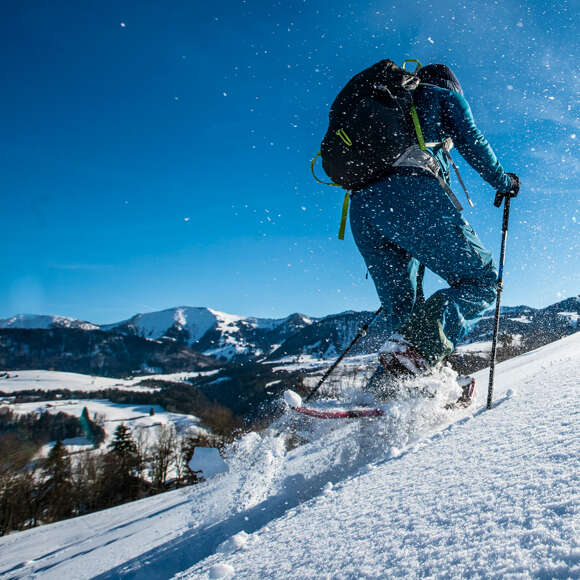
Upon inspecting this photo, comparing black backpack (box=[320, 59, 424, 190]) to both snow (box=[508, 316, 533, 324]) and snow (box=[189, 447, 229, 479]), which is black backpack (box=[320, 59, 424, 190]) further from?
snow (box=[508, 316, 533, 324])

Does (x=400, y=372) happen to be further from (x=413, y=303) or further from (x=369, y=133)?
(x=369, y=133)

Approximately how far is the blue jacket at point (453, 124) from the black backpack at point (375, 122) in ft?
0.36

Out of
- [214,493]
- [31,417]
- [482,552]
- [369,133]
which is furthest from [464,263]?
[31,417]

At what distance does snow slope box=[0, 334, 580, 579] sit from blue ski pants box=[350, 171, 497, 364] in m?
0.43

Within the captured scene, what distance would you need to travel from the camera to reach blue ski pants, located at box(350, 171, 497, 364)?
77.7 inches

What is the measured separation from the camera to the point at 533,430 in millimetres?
1032

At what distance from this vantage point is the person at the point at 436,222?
198 centimetres

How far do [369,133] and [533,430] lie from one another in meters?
1.68

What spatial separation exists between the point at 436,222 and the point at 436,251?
17 cm

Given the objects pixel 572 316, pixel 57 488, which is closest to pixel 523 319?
pixel 572 316

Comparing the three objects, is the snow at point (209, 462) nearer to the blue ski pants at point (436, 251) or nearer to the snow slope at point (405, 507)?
the snow slope at point (405, 507)

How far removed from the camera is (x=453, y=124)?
2.21m

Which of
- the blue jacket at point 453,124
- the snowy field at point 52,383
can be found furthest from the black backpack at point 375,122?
the snowy field at point 52,383

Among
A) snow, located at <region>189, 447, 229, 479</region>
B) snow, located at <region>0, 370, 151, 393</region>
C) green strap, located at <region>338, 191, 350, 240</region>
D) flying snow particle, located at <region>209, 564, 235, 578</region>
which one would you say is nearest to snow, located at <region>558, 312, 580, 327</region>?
green strap, located at <region>338, 191, 350, 240</region>
